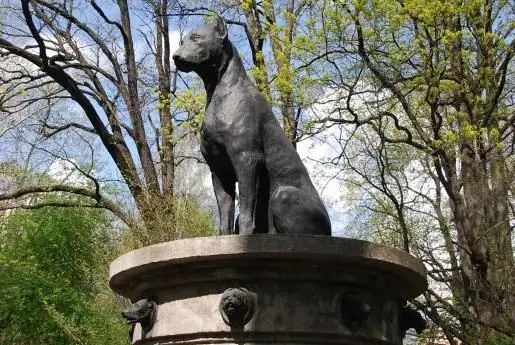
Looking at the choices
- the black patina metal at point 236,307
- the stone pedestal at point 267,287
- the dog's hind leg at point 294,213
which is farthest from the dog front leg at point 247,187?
the black patina metal at point 236,307

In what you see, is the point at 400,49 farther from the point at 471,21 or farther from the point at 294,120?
the point at 294,120

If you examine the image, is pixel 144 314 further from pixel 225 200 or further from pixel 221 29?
pixel 221 29

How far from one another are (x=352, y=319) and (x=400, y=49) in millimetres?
9489

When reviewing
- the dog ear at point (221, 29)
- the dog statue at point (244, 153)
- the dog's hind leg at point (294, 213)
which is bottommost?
the dog's hind leg at point (294, 213)

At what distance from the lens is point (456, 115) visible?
44.8 feet

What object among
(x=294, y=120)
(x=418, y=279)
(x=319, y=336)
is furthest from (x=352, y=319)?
(x=294, y=120)

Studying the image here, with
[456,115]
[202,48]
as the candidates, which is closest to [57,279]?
[456,115]

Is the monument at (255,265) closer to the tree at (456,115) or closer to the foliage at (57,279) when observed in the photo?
the tree at (456,115)

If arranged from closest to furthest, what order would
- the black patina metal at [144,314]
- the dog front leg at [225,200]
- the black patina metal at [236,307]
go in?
the black patina metal at [236,307] < the black patina metal at [144,314] < the dog front leg at [225,200]

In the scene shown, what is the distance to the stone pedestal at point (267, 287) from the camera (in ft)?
16.6

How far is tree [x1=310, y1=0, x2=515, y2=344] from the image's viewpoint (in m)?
12.4

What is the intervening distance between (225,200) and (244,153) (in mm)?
541

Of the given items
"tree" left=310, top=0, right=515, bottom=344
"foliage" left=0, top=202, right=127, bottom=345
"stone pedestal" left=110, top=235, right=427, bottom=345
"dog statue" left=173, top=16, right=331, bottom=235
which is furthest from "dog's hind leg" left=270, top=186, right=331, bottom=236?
"foliage" left=0, top=202, right=127, bottom=345

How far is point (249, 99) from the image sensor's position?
606 cm
